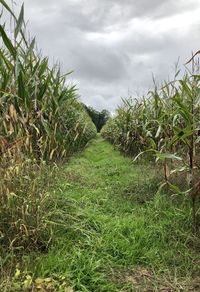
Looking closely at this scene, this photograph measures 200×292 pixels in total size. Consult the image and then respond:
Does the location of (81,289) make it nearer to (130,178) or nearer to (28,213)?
(28,213)

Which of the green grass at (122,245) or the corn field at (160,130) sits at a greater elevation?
the corn field at (160,130)

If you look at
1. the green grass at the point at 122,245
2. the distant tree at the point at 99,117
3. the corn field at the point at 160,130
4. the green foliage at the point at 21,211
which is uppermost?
the distant tree at the point at 99,117

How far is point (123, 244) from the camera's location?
8.58ft

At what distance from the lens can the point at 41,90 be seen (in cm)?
374

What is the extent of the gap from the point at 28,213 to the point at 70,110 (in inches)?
167

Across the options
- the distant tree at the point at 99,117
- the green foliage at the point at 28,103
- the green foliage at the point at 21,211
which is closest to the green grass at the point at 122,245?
A: the green foliage at the point at 21,211

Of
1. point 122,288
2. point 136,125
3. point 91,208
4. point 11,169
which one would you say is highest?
point 136,125

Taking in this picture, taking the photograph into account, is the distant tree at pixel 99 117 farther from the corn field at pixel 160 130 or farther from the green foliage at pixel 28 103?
the green foliage at pixel 28 103

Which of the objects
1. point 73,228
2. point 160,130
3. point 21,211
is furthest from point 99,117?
point 21,211

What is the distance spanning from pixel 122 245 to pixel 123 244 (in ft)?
0.05

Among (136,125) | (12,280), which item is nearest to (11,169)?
(12,280)

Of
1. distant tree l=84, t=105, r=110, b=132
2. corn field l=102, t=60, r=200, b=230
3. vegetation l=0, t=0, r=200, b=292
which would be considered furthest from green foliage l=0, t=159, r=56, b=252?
distant tree l=84, t=105, r=110, b=132

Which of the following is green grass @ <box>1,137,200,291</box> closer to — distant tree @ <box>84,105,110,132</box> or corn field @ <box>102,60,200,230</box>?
corn field @ <box>102,60,200,230</box>

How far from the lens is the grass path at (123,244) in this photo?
2.21m
